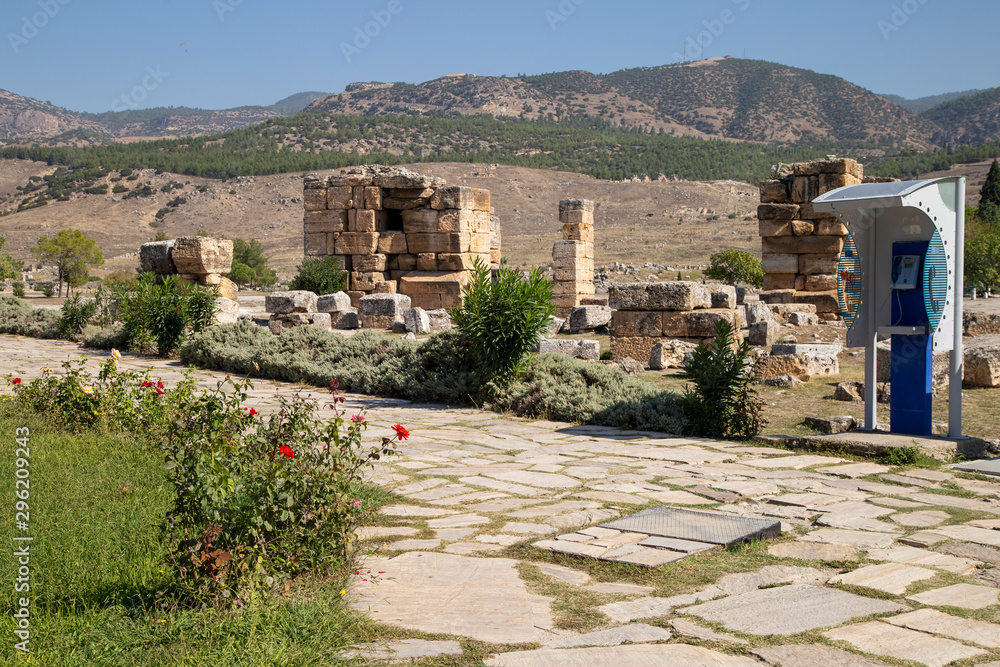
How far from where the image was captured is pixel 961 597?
3326 millimetres

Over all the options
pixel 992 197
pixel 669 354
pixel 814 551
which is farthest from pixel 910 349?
pixel 992 197

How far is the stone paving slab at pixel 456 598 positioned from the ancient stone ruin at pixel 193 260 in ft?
41.1

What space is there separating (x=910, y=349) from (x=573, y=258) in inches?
613

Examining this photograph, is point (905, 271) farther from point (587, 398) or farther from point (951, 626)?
point (951, 626)

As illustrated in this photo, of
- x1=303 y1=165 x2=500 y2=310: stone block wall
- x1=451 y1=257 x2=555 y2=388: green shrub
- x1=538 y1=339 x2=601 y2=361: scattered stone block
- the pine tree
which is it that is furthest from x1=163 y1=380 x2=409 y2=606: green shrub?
the pine tree

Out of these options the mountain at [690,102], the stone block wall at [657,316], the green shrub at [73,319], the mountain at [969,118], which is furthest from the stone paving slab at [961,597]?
the mountain at [969,118]

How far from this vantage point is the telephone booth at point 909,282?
644cm

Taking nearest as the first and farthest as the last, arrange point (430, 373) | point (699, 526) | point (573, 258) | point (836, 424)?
point (699, 526)
point (836, 424)
point (430, 373)
point (573, 258)

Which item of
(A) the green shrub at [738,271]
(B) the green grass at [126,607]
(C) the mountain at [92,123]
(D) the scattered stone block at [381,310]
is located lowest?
(B) the green grass at [126,607]

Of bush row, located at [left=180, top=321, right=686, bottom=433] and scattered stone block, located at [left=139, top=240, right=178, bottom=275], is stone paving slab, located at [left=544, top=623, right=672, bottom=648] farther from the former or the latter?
scattered stone block, located at [left=139, top=240, right=178, bottom=275]

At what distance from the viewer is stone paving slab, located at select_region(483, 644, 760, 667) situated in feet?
8.79

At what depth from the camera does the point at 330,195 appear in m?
17.8

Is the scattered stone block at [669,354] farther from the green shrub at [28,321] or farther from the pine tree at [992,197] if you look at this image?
the pine tree at [992,197]

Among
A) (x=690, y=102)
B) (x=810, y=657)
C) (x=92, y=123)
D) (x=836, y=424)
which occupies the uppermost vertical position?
(x=92, y=123)
